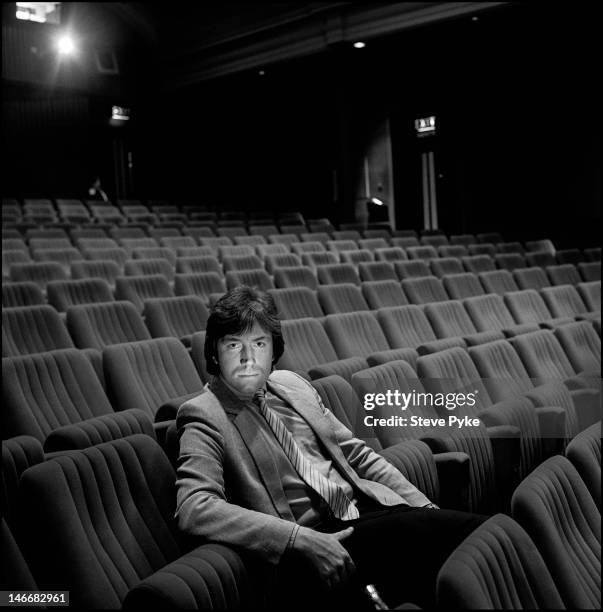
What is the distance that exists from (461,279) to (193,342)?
1.33 metres

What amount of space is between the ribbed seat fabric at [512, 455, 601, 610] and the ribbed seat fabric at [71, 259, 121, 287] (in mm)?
1860

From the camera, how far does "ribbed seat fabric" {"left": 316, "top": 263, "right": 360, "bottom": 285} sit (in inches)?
96.3

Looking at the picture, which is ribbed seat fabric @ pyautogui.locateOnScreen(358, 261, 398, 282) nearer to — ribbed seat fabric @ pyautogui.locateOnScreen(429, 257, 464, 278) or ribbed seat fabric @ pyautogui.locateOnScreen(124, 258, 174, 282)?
ribbed seat fabric @ pyautogui.locateOnScreen(429, 257, 464, 278)

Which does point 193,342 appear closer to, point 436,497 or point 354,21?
point 436,497

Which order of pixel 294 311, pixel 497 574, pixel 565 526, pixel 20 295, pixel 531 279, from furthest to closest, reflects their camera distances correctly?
1. pixel 531 279
2. pixel 294 311
3. pixel 20 295
4. pixel 565 526
5. pixel 497 574

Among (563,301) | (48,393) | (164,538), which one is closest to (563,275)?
(563,301)

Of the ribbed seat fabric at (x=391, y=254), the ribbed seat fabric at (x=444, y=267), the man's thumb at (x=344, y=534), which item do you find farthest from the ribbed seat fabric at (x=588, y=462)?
the ribbed seat fabric at (x=391, y=254)

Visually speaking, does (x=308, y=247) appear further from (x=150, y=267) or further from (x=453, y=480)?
(x=453, y=480)

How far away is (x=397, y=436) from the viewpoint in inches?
45.9

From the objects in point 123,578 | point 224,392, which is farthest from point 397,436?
point 123,578

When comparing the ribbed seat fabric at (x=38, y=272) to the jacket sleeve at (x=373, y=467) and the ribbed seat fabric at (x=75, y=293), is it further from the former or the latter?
the jacket sleeve at (x=373, y=467)

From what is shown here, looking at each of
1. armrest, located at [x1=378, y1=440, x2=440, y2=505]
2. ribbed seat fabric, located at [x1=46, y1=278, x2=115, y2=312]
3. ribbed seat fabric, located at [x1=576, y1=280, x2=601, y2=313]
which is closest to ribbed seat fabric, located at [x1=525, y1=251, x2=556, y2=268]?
ribbed seat fabric, located at [x1=576, y1=280, x2=601, y2=313]

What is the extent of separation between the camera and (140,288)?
6.74 feet

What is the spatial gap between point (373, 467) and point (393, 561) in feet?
0.53
